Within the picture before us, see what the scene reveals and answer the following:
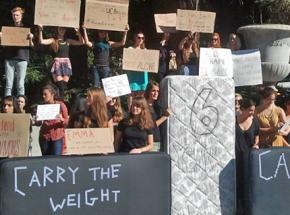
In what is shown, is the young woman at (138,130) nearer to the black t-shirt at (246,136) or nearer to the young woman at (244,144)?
the young woman at (244,144)

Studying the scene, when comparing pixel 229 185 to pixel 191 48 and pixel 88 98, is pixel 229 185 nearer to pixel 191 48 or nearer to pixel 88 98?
pixel 88 98

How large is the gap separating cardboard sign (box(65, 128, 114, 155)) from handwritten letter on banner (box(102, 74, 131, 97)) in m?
2.12

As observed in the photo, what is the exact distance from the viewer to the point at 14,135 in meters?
6.20

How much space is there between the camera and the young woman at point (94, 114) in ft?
21.0

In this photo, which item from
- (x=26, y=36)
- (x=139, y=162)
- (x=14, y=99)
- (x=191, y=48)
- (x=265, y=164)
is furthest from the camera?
(x=191, y=48)

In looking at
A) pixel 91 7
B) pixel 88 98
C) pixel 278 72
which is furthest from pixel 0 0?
pixel 88 98

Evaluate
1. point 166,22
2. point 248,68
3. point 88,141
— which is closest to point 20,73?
point 166,22

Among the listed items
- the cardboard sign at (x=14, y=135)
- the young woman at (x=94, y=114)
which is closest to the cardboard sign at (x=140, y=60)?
the young woman at (x=94, y=114)

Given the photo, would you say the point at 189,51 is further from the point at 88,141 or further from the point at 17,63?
the point at 88,141

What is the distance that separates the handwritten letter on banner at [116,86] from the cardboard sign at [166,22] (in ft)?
5.40

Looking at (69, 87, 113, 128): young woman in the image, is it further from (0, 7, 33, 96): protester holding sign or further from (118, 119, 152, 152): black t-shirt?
(0, 7, 33, 96): protester holding sign

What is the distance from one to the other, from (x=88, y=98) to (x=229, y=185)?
5.48ft

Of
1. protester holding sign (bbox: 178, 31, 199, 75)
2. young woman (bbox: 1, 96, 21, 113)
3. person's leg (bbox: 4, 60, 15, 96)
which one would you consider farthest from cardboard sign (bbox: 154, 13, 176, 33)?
young woman (bbox: 1, 96, 21, 113)

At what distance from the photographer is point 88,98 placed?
6523mm
